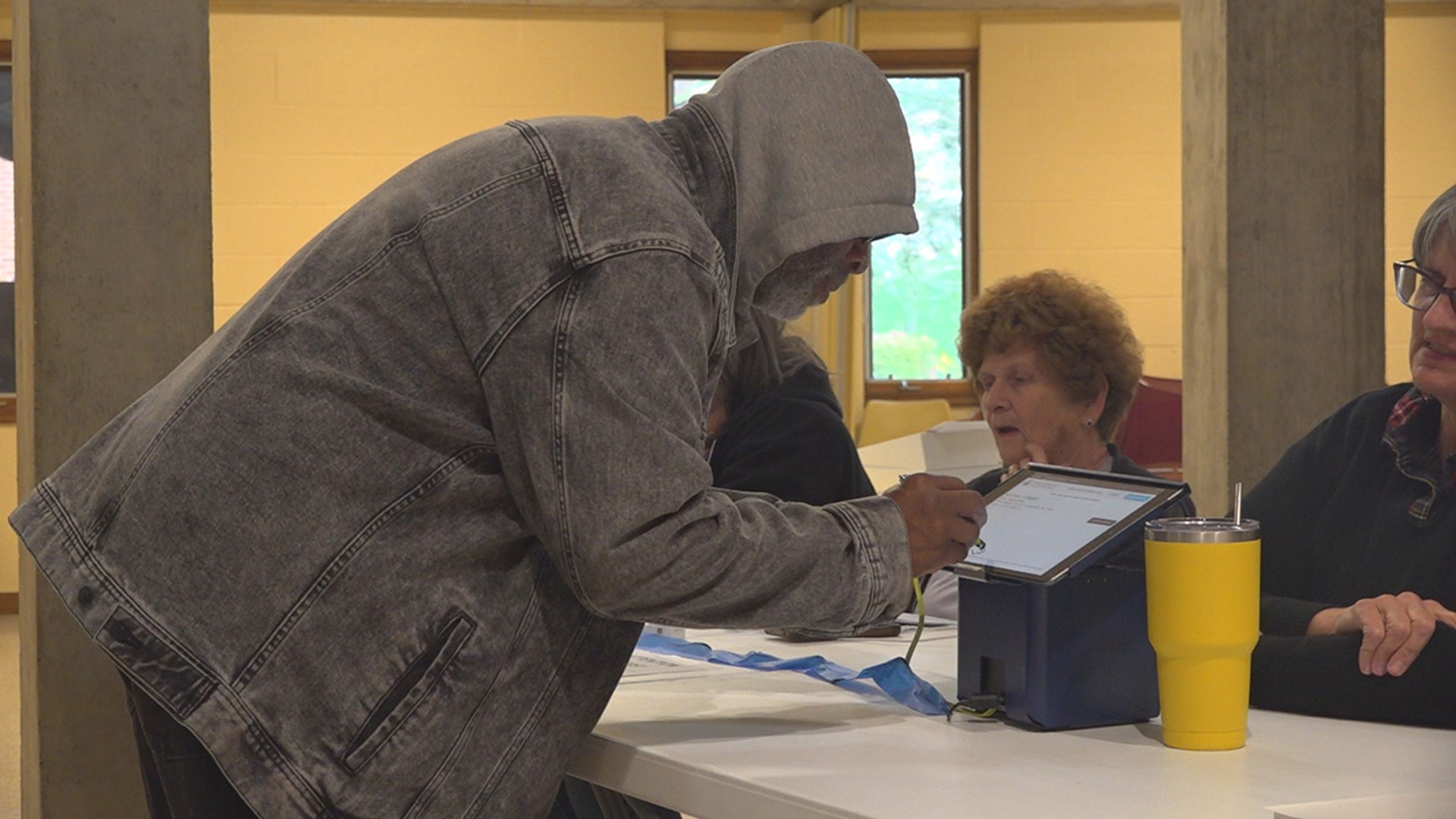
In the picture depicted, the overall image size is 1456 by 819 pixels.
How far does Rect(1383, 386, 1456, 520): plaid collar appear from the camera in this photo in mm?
1759

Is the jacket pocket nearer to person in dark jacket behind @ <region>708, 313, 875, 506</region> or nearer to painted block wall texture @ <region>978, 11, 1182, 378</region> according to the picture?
person in dark jacket behind @ <region>708, 313, 875, 506</region>

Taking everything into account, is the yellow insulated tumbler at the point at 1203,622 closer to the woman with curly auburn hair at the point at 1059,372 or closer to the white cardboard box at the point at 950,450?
the woman with curly auburn hair at the point at 1059,372

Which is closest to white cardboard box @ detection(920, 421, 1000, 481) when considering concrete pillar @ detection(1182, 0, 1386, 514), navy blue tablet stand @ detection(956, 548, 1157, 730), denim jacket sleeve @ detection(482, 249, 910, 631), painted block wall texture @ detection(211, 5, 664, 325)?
concrete pillar @ detection(1182, 0, 1386, 514)

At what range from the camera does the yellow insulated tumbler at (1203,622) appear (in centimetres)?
126

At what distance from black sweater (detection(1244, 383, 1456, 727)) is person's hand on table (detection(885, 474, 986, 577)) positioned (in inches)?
15.0

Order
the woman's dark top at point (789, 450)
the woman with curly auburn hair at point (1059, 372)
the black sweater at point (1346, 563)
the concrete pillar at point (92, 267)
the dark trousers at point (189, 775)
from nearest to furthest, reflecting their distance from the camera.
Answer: the dark trousers at point (189, 775), the black sweater at point (1346, 563), the concrete pillar at point (92, 267), the woman's dark top at point (789, 450), the woman with curly auburn hair at point (1059, 372)

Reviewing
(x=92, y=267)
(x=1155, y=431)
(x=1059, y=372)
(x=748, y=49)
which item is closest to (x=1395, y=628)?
(x=1059, y=372)

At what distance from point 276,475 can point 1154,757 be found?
0.74 metres

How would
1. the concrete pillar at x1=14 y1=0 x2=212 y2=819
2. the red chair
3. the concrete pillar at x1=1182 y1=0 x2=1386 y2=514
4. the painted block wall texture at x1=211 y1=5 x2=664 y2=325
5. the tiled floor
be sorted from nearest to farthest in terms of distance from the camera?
the concrete pillar at x1=14 y1=0 x2=212 y2=819 < the concrete pillar at x1=1182 y1=0 x2=1386 y2=514 < the tiled floor < the red chair < the painted block wall texture at x1=211 y1=5 x2=664 y2=325

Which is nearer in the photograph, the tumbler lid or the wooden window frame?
the tumbler lid

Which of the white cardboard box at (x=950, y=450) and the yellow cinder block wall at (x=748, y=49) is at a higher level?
the yellow cinder block wall at (x=748, y=49)

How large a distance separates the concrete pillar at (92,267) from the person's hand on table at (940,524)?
1.46 m

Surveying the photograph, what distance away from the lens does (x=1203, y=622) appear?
1265 mm

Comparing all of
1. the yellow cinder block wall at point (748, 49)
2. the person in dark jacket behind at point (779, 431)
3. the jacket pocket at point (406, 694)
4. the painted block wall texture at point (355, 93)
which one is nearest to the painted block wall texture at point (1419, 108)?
the yellow cinder block wall at point (748, 49)
